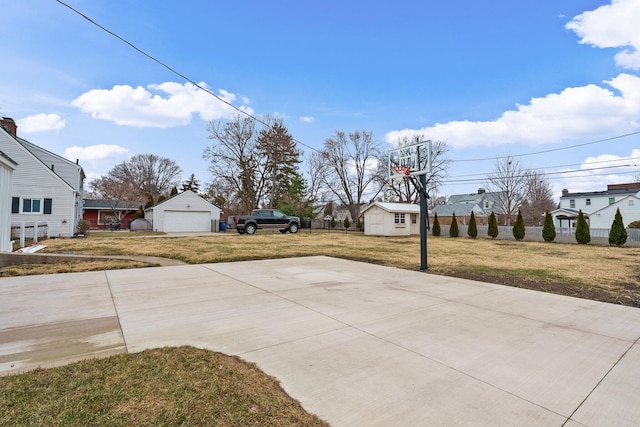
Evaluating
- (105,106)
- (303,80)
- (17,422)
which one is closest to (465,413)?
(17,422)

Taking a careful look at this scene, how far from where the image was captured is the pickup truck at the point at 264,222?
67.3 ft

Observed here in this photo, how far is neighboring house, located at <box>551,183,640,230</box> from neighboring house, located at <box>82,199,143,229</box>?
40958 millimetres

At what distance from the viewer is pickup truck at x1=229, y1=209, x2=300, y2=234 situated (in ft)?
67.3

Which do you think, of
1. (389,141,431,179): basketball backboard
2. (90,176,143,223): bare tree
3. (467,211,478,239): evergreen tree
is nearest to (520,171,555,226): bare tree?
(467,211,478,239): evergreen tree

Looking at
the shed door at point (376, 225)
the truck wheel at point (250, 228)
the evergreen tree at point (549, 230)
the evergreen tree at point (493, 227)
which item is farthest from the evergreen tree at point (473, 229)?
the truck wheel at point (250, 228)

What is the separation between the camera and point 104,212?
32344 millimetres

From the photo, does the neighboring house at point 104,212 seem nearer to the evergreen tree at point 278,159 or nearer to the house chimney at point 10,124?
the house chimney at point 10,124

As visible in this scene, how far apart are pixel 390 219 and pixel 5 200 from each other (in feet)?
69.1

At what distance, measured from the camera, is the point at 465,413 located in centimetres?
198

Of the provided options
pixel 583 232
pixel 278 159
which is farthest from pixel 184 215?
pixel 583 232

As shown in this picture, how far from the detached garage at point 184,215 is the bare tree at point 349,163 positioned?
1491 centimetres

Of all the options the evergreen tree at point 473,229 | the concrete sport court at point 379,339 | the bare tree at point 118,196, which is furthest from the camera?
the bare tree at point 118,196

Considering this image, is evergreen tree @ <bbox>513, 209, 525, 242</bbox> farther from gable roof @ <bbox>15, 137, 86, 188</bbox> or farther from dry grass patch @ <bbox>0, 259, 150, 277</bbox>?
gable roof @ <bbox>15, 137, 86, 188</bbox>

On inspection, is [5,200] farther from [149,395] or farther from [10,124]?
[10,124]
